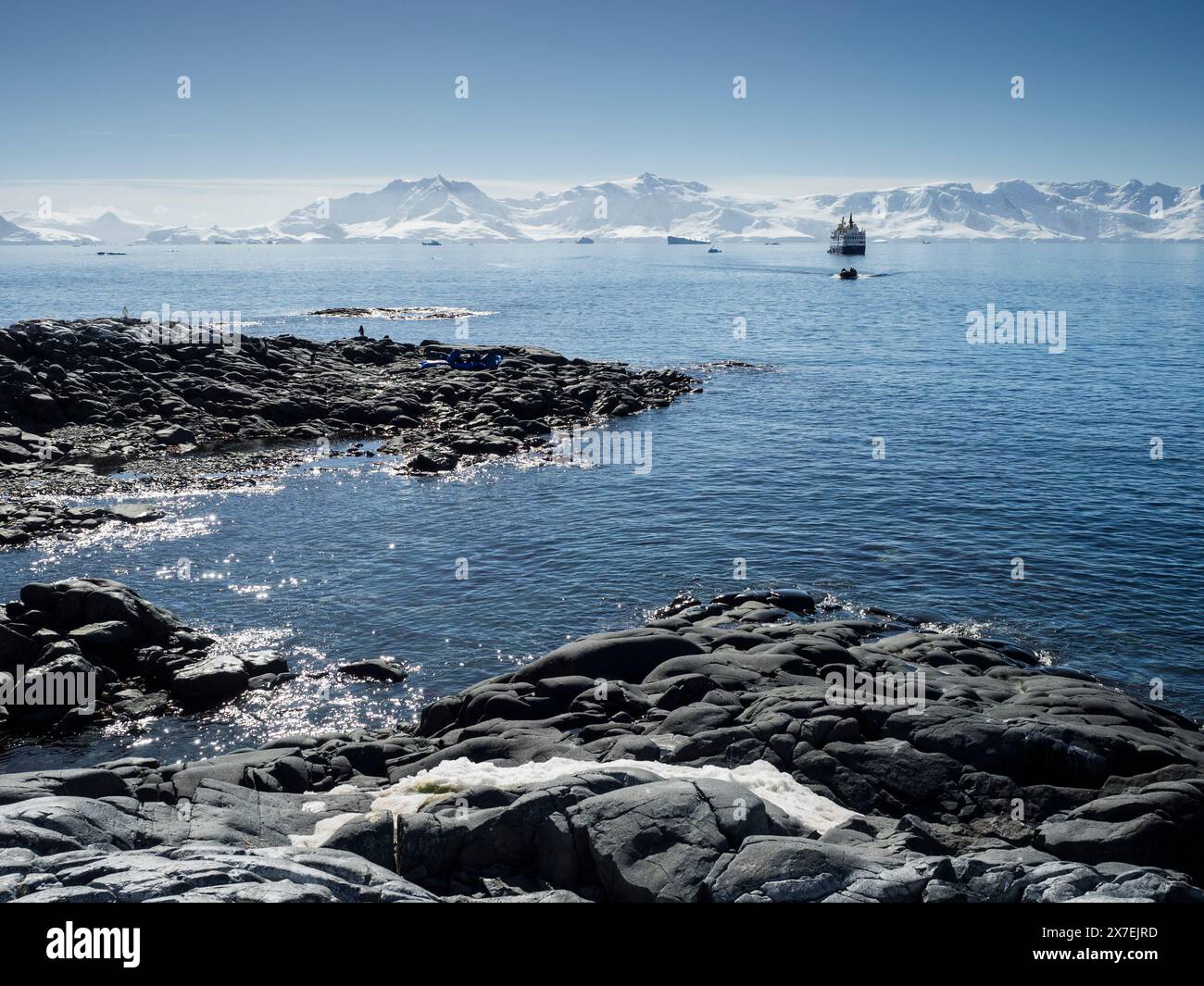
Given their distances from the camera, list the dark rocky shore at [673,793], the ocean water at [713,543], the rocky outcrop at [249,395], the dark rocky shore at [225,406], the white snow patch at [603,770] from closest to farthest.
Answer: the dark rocky shore at [673,793], the white snow patch at [603,770], the ocean water at [713,543], the dark rocky shore at [225,406], the rocky outcrop at [249,395]

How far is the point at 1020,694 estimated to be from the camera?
2200cm

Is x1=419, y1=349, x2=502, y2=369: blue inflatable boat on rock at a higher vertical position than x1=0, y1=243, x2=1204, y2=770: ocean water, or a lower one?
higher

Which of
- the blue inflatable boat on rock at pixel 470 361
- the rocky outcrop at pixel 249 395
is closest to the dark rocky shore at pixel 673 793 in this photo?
the rocky outcrop at pixel 249 395

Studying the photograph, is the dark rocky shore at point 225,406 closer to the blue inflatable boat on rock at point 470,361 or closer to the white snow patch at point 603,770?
the blue inflatable boat on rock at point 470,361

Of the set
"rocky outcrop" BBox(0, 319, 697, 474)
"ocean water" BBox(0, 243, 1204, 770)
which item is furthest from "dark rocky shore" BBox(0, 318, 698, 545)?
"ocean water" BBox(0, 243, 1204, 770)

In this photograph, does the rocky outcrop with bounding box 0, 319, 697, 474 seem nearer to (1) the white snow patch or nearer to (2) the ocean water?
(2) the ocean water

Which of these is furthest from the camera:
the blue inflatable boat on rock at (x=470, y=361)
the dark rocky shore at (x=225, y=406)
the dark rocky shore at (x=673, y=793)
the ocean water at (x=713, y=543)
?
the blue inflatable boat on rock at (x=470, y=361)

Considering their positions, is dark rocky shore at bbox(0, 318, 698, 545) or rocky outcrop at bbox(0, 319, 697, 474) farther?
rocky outcrop at bbox(0, 319, 697, 474)

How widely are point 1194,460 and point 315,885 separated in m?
49.4

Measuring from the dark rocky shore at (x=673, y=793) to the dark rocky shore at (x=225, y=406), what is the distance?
20952mm

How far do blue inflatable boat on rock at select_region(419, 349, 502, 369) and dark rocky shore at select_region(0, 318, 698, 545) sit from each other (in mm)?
881

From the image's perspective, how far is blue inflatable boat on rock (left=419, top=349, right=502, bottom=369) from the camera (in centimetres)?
7200

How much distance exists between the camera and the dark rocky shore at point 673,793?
12664mm
